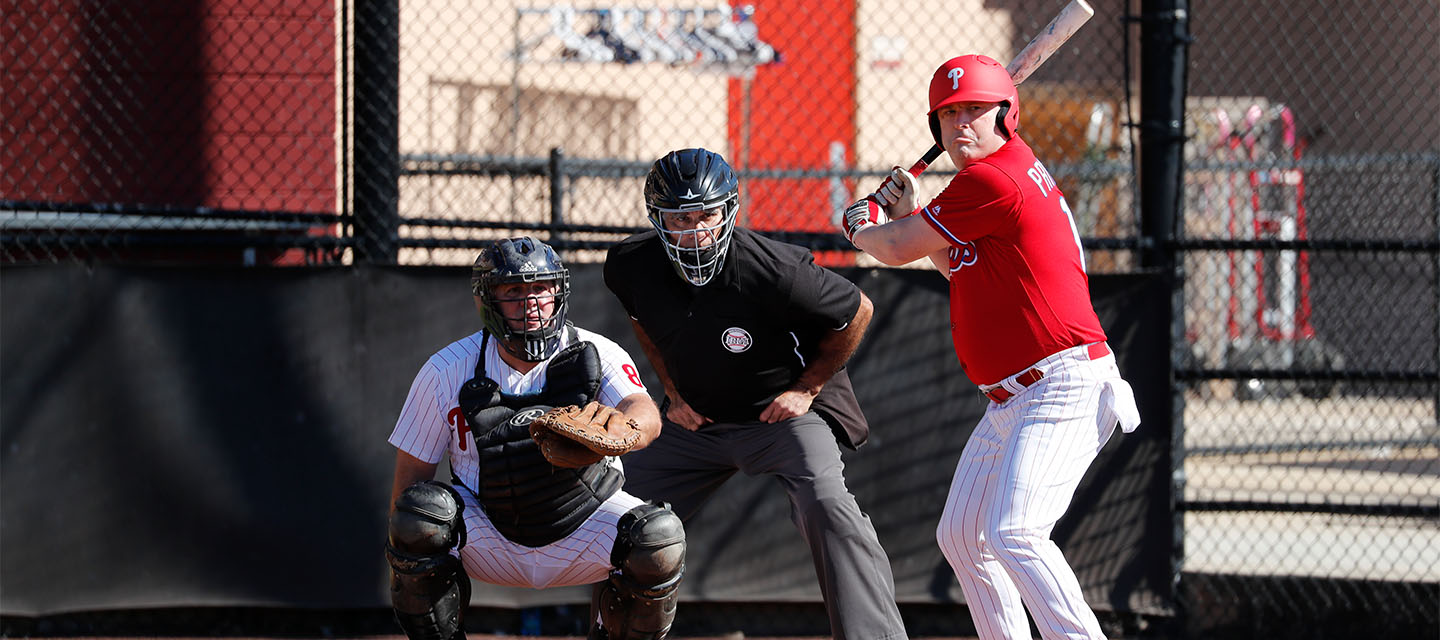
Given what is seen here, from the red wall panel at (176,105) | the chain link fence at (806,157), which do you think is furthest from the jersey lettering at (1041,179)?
the red wall panel at (176,105)

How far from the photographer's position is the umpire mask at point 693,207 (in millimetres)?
3672

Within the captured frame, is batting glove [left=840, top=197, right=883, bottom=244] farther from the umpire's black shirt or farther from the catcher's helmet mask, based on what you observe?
the catcher's helmet mask

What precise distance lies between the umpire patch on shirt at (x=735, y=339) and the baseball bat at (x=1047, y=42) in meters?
0.61

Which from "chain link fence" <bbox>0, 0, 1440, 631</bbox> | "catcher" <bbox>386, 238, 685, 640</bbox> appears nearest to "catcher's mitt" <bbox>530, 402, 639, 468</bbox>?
"catcher" <bbox>386, 238, 685, 640</bbox>

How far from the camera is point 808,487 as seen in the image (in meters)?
3.78

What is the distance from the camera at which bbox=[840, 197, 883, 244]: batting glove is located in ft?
11.6

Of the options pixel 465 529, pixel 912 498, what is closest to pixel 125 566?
pixel 465 529

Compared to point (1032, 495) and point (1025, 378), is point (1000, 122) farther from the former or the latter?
point (1032, 495)

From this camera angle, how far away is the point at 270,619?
4949 millimetres

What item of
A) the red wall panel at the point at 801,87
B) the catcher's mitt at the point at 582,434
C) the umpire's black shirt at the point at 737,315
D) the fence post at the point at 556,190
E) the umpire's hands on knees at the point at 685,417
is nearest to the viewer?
the catcher's mitt at the point at 582,434

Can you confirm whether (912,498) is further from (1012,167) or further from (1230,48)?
(1230,48)

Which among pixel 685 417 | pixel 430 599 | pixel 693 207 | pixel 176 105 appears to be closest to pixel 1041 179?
pixel 693 207

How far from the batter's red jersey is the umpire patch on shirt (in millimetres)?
746

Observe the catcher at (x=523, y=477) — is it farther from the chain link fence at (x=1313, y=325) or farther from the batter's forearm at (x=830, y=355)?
the chain link fence at (x=1313, y=325)
